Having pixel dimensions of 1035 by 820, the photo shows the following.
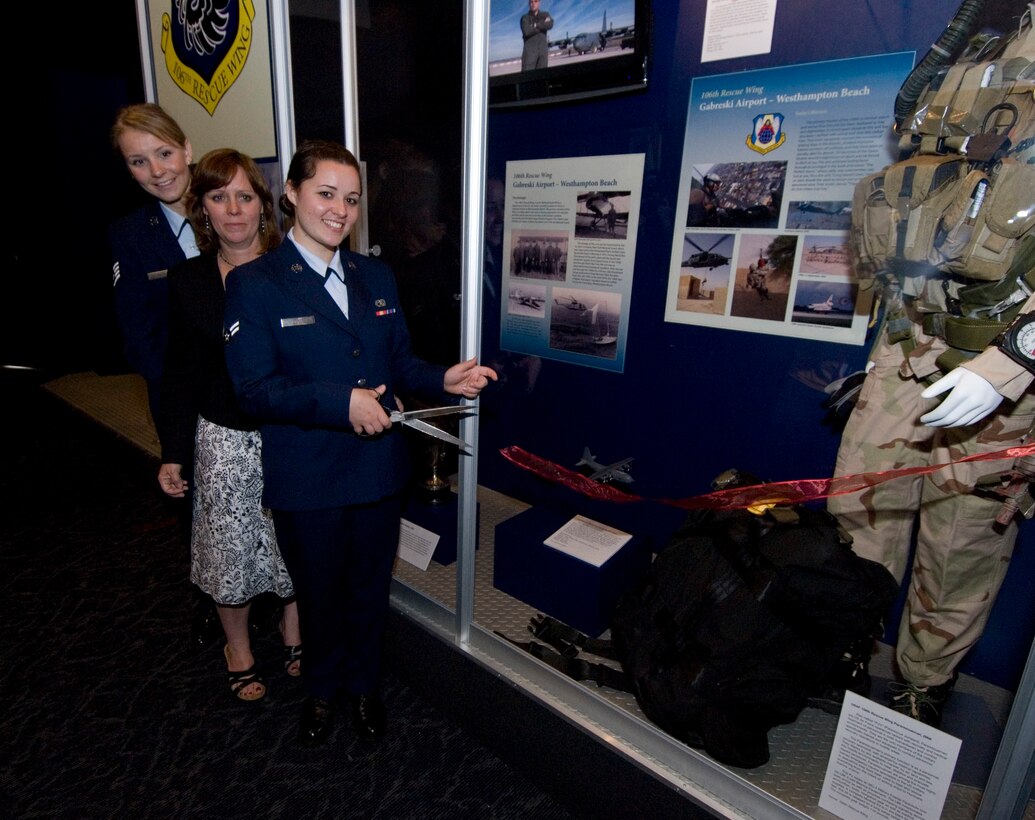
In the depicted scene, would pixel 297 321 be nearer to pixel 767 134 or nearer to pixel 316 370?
pixel 316 370

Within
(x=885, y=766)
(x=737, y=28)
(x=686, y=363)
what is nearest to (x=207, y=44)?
(x=737, y=28)

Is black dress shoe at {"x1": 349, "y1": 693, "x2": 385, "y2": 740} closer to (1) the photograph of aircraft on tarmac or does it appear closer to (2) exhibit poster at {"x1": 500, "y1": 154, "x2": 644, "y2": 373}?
(2) exhibit poster at {"x1": 500, "y1": 154, "x2": 644, "y2": 373}

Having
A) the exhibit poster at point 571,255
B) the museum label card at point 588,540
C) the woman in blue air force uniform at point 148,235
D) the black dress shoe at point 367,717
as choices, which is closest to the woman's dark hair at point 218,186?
the woman in blue air force uniform at point 148,235

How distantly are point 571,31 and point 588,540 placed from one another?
177 cm

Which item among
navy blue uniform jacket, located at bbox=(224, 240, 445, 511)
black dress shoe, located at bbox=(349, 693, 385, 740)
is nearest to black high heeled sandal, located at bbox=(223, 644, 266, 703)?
black dress shoe, located at bbox=(349, 693, 385, 740)

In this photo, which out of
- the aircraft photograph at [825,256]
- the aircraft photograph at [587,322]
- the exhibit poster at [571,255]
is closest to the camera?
the aircraft photograph at [825,256]

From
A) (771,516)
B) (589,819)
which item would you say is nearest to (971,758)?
(771,516)

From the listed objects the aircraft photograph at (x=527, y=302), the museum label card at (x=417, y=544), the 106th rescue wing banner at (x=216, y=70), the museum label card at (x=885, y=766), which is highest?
the 106th rescue wing banner at (x=216, y=70)

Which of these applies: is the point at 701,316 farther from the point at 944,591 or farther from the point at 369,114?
the point at 369,114

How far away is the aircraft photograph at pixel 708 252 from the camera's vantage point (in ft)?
6.65

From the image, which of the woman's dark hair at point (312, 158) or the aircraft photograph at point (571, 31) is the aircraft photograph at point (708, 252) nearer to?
the aircraft photograph at point (571, 31)

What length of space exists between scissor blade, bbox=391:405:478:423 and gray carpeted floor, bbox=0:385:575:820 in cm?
102

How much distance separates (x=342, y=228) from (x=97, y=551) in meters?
2.38

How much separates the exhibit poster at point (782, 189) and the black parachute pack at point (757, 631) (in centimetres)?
74
